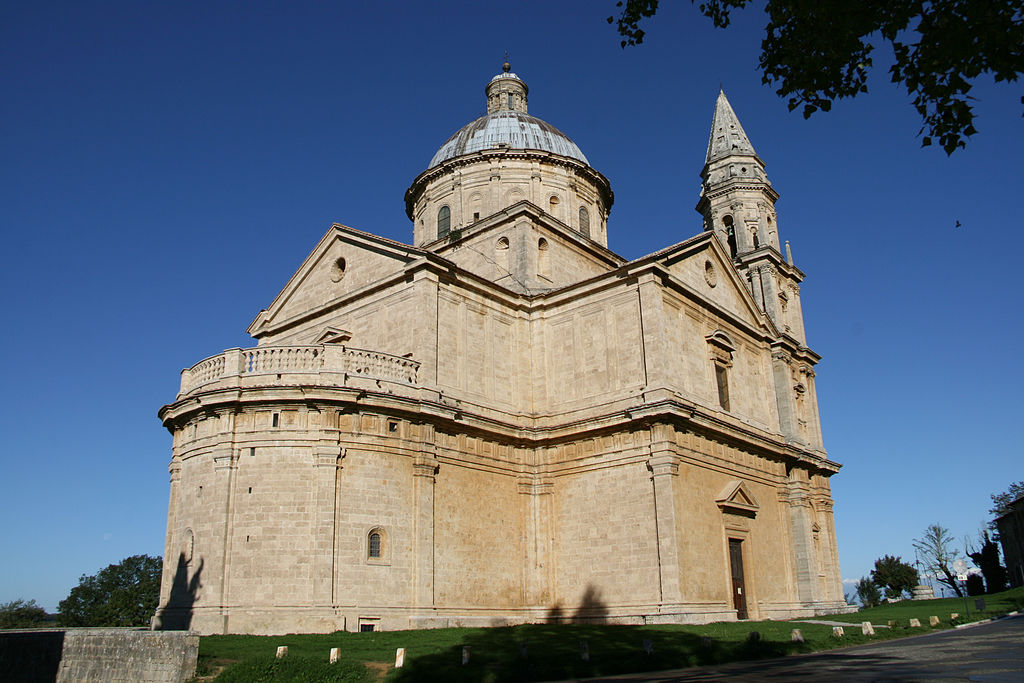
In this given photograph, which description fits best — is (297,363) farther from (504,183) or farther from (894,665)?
(894,665)

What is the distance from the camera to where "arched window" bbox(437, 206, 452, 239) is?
34.7m

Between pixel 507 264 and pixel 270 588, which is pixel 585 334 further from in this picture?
pixel 270 588

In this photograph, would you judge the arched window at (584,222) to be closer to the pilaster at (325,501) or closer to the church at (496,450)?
the church at (496,450)

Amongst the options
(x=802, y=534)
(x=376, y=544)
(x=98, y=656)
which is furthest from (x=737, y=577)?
(x=98, y=656)

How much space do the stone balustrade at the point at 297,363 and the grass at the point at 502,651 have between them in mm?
6818

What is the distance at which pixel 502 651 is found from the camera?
50.8 ft

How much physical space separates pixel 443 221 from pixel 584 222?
6.17 m

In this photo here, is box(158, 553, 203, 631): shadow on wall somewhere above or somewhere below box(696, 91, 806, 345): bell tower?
below

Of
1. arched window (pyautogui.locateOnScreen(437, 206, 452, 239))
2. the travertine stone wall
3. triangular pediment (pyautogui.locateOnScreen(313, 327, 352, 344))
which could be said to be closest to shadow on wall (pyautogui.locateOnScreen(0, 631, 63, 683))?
the travertine stone wall

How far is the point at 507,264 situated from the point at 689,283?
21.5ft

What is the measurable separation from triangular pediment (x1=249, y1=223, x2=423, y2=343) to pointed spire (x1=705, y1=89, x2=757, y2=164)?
19.4 metres

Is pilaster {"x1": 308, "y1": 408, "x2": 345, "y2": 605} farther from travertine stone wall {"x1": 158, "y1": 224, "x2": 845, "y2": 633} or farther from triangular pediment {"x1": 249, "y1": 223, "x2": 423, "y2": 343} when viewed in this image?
triangular pediment {"x1": 249, "y1": 223, "x2": 423, "y2": 343}

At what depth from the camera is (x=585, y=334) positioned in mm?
26500

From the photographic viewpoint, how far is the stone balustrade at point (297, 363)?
22016 mm
